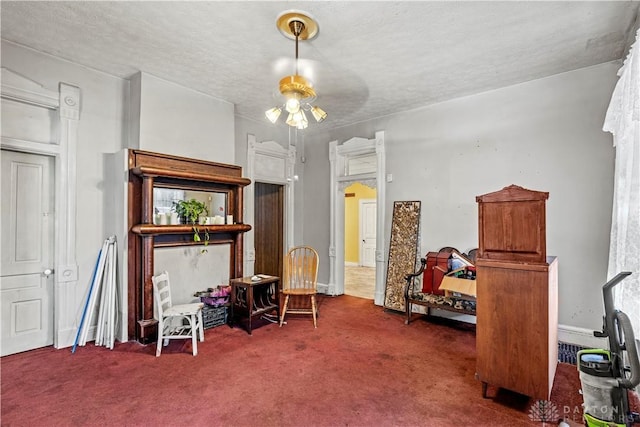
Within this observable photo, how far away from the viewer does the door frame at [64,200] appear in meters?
3.36

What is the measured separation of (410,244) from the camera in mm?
4762

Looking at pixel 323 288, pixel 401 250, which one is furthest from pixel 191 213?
pixel 401 250

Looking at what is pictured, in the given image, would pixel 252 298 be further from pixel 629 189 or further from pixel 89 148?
pixel 629 189

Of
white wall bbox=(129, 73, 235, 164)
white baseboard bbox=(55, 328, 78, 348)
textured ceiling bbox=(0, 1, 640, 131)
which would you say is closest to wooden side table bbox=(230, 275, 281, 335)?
white baseboard bbox=(55, 328, 78, 348)

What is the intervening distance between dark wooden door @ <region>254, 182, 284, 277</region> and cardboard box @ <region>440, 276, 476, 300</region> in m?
3.15

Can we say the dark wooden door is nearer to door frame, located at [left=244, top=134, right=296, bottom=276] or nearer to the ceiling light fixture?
door frame, located at [left=244, top=134, right=296, bottom=276]

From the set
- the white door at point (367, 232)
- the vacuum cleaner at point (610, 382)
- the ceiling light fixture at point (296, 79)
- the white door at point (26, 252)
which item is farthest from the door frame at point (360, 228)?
the vacuum cleaner at point (610, 382)

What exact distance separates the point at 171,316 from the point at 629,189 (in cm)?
413

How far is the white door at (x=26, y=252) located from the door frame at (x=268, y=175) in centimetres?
248

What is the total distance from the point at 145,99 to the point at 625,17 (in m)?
4.79

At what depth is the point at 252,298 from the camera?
154 inches

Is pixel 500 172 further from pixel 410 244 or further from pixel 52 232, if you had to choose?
pixel 52 232

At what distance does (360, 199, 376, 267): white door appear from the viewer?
31.6ft

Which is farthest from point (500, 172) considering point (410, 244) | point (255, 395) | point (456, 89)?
point (255, 395)
